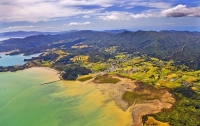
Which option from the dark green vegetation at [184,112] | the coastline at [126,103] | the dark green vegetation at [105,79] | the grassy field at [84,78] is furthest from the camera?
the grassy field at [84,78]

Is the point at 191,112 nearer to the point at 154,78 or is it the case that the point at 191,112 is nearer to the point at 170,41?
the point at 154,78

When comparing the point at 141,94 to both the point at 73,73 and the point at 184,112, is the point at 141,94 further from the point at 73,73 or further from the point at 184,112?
the point at 73,73

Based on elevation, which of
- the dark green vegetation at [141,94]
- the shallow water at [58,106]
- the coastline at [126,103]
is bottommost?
the shallow water at [58,106]

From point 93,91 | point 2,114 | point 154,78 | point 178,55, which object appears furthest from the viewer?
point 178,55

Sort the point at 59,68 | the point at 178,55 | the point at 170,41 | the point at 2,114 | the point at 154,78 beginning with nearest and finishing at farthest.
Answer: the point at 2,114
the point at 154,78
the point at 59,68
the point at 178,55
the point at 170,41

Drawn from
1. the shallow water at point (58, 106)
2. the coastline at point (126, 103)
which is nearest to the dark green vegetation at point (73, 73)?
the coastline at point (126, 103)

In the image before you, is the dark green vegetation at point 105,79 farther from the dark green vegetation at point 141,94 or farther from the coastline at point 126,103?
the dark green vegetation at point 141,94

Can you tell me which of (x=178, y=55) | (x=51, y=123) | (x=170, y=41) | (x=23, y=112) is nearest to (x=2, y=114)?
(x=23, y=112)
